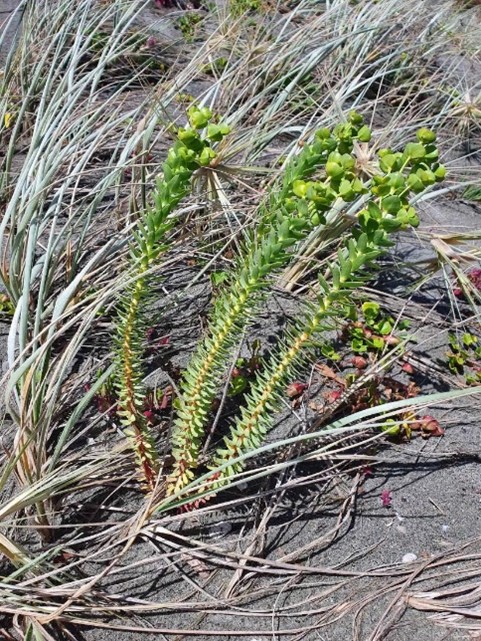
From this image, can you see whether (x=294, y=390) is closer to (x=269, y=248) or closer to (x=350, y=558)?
(x=350, y=558)

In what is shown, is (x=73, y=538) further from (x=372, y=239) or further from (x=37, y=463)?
(x=372, y=239)

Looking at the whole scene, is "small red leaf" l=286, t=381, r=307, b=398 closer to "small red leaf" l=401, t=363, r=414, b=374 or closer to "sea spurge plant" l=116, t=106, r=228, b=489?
"small red leaf" l=401, t=363, r=414, b=374

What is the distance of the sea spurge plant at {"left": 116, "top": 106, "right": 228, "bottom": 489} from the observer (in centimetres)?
120

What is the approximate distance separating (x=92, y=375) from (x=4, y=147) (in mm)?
1272

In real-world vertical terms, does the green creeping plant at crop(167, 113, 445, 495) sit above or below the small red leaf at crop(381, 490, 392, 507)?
above

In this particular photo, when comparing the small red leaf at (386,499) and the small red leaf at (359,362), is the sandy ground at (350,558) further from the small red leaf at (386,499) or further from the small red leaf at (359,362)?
the small red leaf at (359,362)

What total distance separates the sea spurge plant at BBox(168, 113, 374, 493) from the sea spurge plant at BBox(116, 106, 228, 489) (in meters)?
0.09

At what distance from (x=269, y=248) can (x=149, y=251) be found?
263 millimetres

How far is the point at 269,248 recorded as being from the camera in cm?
122

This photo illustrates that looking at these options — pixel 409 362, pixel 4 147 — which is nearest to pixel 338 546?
pixel 409 362

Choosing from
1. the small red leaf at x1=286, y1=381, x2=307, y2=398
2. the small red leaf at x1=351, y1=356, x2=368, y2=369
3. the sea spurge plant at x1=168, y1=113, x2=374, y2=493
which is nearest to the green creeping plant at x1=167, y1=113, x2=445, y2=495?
the sea spurge plant at x1=168, y1=113, x2=374, y2=493

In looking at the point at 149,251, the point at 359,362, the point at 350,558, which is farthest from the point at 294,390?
the point at 149,251

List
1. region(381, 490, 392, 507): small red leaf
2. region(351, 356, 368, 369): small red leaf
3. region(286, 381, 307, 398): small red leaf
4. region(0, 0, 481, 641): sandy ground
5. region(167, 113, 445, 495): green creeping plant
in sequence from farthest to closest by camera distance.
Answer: region(351, 356, 368, 369): small red leaf, region(286, 381, 307, 398): small red leaf, region(381, 490, 392, 507): small red leaf, region(0, 0, 481, 641): sandy ground, region(167, 113, 445, 495): green creeping plant

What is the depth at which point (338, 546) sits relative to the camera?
5.18 feet
